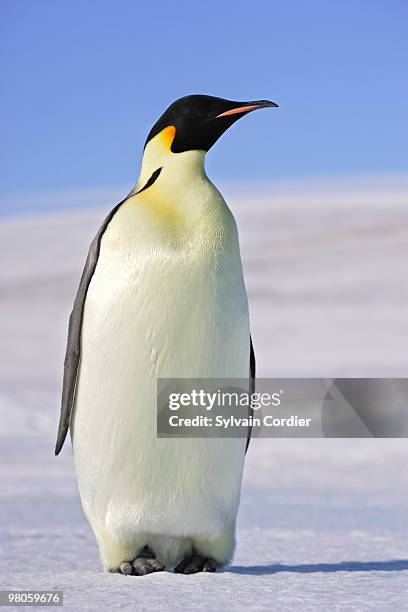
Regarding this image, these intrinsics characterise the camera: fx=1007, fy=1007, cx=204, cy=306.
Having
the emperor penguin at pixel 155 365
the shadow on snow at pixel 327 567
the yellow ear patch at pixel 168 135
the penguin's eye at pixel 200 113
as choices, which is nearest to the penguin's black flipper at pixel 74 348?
the emperor penguin at pixel 155 365

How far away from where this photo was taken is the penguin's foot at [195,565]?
326 centimetres

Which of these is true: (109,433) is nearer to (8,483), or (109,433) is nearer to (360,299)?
(8,483)

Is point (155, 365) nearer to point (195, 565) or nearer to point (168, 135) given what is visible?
point (195, 565)

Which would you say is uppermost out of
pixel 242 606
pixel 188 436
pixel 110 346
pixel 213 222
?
pixel 213 222

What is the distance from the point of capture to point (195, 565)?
3.27 m

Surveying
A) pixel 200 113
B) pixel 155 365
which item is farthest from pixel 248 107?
pixel 155 365

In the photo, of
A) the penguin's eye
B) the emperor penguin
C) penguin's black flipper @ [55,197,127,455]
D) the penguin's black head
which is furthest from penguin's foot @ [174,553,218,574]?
the penguin's eye

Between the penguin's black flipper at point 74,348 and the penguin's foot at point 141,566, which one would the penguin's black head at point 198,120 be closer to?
the penguin's black flipper at point 74,348

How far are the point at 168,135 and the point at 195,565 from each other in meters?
1.44

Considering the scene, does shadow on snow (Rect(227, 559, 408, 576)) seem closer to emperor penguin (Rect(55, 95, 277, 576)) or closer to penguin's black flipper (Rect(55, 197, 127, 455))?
emperor penguin (Rect(55, 95, 277, 576))

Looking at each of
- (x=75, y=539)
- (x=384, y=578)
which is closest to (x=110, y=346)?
(x=384, y=578)

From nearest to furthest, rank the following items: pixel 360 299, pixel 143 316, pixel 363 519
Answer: pixel 143 316, pixel 363 519, pixel 360 299

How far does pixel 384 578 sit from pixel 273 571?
0.39 m

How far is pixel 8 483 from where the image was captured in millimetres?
6219
